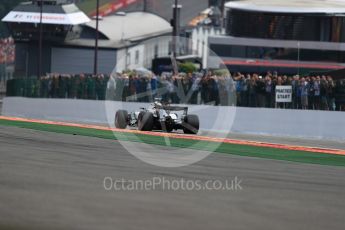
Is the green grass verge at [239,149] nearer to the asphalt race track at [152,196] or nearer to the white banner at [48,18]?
the asphalt race track at [152,196]

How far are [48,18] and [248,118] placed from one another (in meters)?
49.4

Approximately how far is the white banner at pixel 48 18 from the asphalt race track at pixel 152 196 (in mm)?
61471

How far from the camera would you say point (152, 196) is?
1081cm

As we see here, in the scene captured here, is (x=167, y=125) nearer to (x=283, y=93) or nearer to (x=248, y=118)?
(x=248, y=118)

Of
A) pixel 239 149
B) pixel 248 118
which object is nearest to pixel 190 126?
pixel 248 118

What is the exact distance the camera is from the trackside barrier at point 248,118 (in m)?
28.4

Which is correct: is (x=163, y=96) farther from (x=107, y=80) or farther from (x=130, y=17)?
(x=130, y=17)

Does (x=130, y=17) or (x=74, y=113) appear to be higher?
(x=130, y=17)

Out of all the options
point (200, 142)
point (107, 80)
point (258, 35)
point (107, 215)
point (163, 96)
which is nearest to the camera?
point (107, 215)

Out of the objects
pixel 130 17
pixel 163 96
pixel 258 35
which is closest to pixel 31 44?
pixel 130 17

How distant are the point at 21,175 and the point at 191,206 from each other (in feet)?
9.08

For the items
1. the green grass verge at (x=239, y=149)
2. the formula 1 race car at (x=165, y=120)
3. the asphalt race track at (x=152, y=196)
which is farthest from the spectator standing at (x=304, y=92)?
the asphalt race track at (x=152, y=196)

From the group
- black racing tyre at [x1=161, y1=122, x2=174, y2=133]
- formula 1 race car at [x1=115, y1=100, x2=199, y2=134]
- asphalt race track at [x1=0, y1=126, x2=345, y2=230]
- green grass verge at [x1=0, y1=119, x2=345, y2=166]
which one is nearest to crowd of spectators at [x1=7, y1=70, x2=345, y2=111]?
formula 1 race car at [x1=115, y1=100, x2=199, y2=134]

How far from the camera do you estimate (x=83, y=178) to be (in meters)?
12.0
